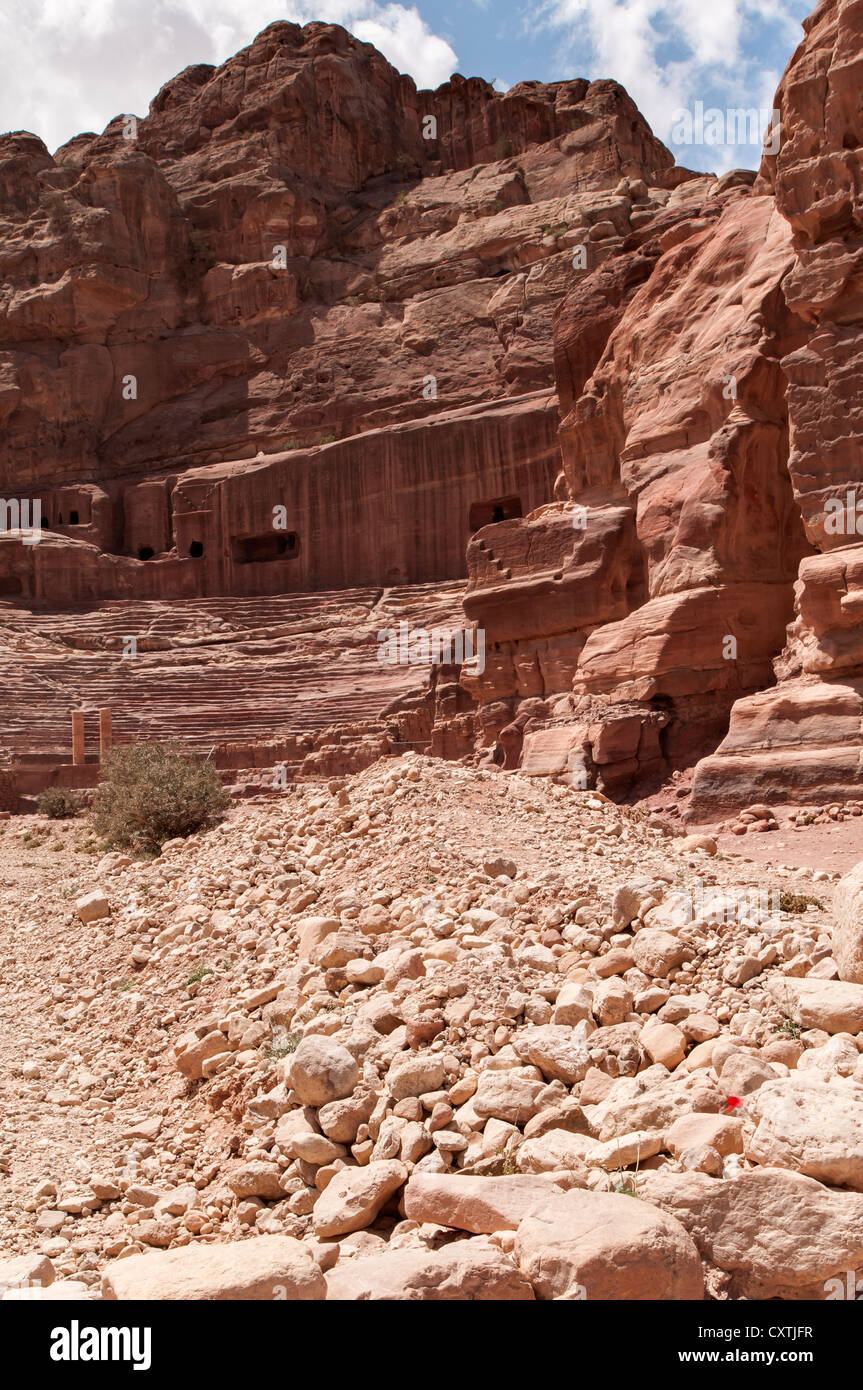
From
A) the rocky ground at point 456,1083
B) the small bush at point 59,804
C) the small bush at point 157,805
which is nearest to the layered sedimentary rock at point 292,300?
the small bush at point 59,804

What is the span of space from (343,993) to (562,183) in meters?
44.1

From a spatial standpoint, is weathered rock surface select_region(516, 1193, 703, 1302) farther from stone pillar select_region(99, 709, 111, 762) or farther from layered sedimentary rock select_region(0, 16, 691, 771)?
stone pillar select_region(99, 709, 111, 762)

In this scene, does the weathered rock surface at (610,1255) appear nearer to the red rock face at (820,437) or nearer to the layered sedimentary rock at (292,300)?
the red rock face at (820,437)

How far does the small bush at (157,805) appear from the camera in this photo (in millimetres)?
14938

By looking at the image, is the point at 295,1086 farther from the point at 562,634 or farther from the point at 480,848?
the point at 562,634

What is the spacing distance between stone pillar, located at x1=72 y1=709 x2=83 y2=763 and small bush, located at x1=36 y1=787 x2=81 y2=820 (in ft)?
7.08

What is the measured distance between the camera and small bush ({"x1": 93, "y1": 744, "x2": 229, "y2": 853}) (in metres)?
14.9

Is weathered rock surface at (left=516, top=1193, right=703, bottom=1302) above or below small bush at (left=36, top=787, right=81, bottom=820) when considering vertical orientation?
above

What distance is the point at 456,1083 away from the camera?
4.33 m

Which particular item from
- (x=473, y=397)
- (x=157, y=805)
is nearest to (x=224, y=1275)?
(x=157, y=805)

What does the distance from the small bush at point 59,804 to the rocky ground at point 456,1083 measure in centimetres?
1470

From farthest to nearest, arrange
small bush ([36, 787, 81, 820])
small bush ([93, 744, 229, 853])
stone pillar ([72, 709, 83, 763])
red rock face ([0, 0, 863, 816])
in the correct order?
stone pillar ([72, 709, 83, 763])
small bush ([36, 787, 81, 820])
small bush ([93, 744, 229, 853])
red rock face ([0, 0, 863, 816])

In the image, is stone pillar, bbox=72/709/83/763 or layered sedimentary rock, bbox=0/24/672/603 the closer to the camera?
stone pillar, bbox=72/709/83/763

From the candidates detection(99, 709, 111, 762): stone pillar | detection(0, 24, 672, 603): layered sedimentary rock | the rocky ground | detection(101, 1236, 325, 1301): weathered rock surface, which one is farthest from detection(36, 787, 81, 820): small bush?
detection(101, 1236, 325, 1301): weathered rock surface
